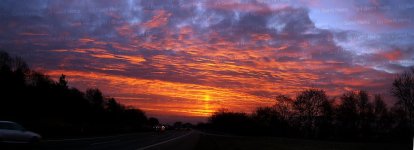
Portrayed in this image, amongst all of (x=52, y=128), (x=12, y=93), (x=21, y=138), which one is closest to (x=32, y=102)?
(x=12, y=93)

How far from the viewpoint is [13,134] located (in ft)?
73.2

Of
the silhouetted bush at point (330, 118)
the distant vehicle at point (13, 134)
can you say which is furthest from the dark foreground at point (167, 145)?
the silhouetted bush at point (330, 118)

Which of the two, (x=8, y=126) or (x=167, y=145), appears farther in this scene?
(x=167, y=145)

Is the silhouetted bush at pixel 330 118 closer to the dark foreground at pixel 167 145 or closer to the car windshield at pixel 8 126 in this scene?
the dark foreground at pixel 167 145

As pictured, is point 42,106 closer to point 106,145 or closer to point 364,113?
point 106,145

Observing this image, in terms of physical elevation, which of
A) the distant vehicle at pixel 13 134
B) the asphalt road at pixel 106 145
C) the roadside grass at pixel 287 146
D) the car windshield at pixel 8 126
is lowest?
the roadside grass at pixel 287 146

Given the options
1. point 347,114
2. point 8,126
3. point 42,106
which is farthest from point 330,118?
point 8,126

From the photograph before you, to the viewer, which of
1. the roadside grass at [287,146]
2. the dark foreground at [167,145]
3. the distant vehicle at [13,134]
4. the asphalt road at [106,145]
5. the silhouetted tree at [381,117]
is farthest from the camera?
the silhouetted tree at [381,117]

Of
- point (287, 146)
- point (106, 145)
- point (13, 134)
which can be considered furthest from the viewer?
point (287, 146)

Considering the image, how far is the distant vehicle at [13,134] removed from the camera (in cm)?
2186

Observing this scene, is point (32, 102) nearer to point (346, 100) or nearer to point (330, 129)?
point (330, 129)

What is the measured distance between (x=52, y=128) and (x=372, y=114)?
85433 mm

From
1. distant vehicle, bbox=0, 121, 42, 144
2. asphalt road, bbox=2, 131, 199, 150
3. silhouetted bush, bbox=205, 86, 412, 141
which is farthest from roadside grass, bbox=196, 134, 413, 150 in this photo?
silhouetted bush, bbox=205, 86, 412, 141

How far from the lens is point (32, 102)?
7625 centimetres
